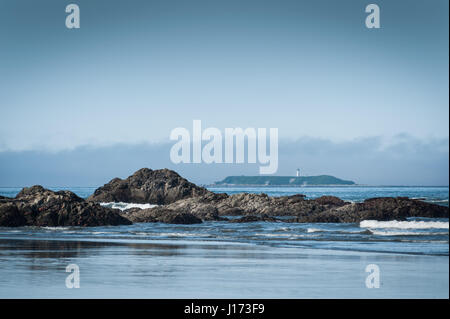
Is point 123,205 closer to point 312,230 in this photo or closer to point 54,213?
point 54,213

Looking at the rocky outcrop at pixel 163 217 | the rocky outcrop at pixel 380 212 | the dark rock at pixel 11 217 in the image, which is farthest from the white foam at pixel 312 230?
the dark rock at pixel 11 217

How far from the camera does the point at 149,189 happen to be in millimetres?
53594

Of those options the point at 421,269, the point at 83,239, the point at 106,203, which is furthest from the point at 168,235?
the point at 106,203

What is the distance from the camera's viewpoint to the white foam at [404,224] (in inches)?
1048

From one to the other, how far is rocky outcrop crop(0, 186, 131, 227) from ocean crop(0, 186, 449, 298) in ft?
10.5

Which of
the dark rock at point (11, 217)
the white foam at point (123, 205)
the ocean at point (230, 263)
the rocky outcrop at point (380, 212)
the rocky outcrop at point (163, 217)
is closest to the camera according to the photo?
the ocean at point (230, 263)

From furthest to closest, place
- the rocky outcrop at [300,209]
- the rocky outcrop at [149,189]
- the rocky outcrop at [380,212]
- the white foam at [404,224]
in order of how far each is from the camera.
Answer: the rocky outcrop at [149,189] < the rocky outcrop at [300,209] < the rocky outcrop at [380,212] < the white foam at [404,224]

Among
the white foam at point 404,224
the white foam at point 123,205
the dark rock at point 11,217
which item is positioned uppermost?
the dark rock at point 11,217

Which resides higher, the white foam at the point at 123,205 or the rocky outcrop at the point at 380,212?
the rocky outcrop at the point at 380,212

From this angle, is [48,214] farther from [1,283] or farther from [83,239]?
[1,283]

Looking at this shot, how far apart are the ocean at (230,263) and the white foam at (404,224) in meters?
0.13

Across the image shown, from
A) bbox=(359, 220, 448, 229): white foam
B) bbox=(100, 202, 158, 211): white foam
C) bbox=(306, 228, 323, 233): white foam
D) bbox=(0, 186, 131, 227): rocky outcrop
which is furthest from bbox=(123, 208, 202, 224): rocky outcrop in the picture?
bbox=(100, 202, 158, 211): white foam

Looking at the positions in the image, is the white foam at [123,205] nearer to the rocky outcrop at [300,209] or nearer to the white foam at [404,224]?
the rocky outcrop at [300,209]
